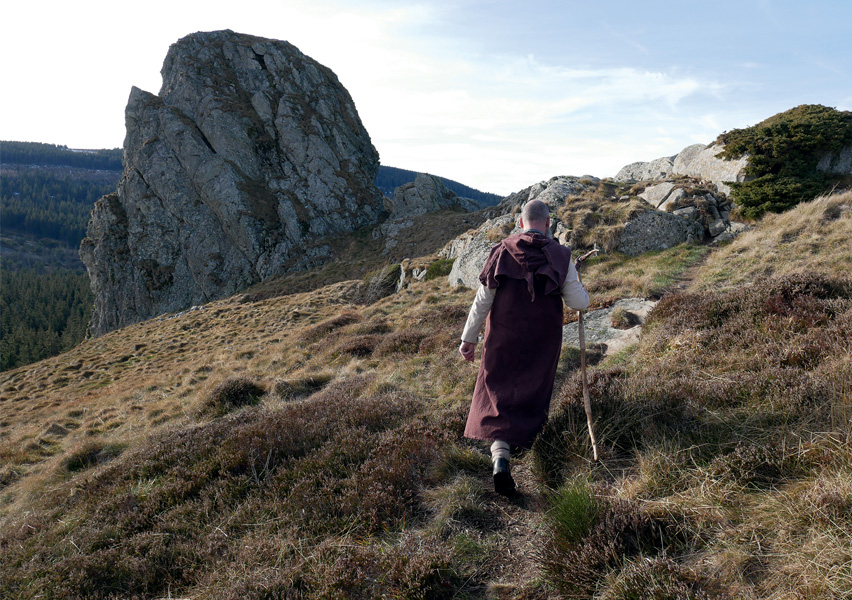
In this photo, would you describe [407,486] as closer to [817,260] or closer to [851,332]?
[851,332]

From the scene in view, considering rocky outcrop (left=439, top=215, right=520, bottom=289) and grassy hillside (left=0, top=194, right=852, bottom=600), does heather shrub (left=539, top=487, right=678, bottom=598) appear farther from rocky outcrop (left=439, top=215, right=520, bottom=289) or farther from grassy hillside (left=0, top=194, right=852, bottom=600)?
rocky outcrop (left=439, top=215, right=520, bottom=289)

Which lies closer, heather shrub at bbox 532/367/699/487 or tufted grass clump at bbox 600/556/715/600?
tufted grass clump at bbox 600/556/715/600

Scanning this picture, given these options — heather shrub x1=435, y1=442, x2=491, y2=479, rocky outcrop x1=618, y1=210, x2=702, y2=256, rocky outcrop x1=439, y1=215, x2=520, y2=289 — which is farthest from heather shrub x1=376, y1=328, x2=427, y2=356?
rocky outcrop x1=618, y1=210, x2=702, y2=256

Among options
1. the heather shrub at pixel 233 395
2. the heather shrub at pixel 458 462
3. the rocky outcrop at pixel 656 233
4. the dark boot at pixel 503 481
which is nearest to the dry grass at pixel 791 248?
the rocky outcrop at pixel 656 233

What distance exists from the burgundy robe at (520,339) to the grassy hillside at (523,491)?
43cm

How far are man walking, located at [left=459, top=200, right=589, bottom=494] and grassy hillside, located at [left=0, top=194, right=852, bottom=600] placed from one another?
45cm

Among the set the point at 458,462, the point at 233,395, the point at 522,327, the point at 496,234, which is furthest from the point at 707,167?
the point at 233,395

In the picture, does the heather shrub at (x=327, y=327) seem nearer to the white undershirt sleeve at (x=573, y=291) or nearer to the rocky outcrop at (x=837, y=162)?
the white undershirt sleeve at (x=573, y=291)

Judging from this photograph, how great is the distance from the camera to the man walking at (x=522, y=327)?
4.34m

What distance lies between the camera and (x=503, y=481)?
4.09 metres

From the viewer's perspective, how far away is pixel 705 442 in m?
3.83

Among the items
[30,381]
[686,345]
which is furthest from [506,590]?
[30,381]

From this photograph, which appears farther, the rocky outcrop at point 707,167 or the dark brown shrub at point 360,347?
the rocky outcrop at point 707,167

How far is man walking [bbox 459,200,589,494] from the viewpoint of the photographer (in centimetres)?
434
